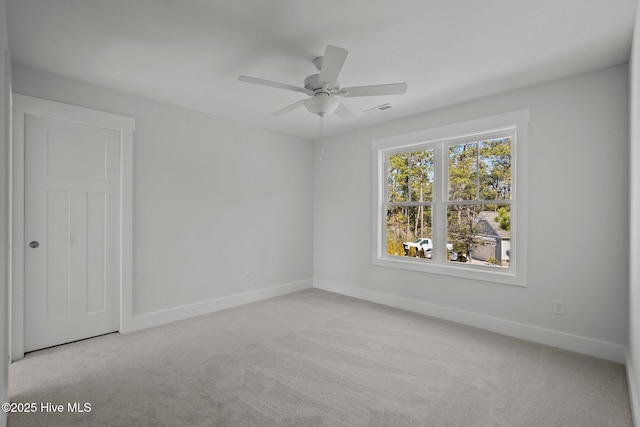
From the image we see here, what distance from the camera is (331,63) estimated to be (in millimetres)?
2201

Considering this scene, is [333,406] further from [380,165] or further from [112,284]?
[380,165]

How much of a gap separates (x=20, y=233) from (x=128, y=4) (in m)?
2.18

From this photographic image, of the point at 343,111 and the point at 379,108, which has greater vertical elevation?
the point at 379,108

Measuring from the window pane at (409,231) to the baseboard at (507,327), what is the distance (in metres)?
0.63

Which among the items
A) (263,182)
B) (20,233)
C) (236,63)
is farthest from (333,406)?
(263,182)

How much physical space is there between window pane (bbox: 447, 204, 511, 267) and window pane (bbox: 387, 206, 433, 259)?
1.01 ft

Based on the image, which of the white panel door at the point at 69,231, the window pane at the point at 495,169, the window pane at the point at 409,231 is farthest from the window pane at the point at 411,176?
the white panel door at the point at 69,231

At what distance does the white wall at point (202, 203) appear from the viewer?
139 inches

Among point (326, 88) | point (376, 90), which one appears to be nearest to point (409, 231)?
point (376, 90)

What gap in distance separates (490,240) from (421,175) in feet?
3.82

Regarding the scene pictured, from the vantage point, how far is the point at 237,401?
2.18m

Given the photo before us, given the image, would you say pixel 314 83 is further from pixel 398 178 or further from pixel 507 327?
pixel 507 327

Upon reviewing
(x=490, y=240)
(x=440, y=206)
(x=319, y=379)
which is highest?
(x=440, y=206)

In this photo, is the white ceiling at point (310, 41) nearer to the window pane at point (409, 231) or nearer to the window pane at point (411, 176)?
the window pane at point (411, 176)
